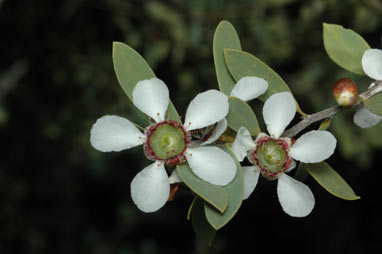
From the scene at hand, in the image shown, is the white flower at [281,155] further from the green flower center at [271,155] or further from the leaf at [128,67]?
the leaf at [128,67]

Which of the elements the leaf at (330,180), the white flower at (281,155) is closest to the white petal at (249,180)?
the white flower at (281,155)

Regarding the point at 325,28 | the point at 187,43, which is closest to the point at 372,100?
the point at 325,28

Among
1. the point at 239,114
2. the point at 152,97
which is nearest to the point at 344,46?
the point at 239,114

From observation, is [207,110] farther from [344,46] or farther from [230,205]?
[344,46]

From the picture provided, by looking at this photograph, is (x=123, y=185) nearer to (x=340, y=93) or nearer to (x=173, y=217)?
(x=173, y=217)

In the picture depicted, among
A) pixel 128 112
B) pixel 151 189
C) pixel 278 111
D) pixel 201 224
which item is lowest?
pixel 128 112
